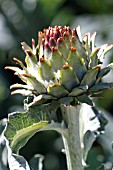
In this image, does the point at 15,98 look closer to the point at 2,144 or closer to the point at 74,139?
the point at 2,144

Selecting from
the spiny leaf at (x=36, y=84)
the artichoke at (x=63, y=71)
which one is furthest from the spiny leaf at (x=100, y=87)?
the spiny leaf at (x=36, y=84)

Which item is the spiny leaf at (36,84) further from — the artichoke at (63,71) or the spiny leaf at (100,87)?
the spiny leaf at (100,87)

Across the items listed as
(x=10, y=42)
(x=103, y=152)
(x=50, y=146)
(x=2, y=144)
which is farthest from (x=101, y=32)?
(x=2, y=144)

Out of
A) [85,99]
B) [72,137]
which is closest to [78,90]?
[85,99]

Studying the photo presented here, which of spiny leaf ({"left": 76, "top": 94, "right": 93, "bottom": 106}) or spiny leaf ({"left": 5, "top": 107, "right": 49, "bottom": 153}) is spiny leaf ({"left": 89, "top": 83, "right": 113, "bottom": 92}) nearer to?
spiny leaf ({"left": 76, "top": 94, "right": 93, "bottom": 106})

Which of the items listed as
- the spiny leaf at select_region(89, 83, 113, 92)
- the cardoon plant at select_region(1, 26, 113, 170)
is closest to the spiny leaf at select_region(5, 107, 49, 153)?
the cardoon plant at select_region(1, 26, 113, 170)

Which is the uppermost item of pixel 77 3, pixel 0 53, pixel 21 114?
pixel 77 3

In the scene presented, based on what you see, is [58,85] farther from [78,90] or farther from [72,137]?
[72,137]
